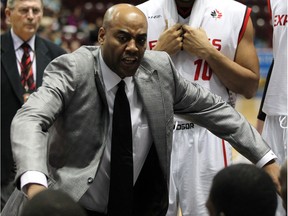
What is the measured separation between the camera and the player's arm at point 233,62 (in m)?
4.91

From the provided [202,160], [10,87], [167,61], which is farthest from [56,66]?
[10,87]

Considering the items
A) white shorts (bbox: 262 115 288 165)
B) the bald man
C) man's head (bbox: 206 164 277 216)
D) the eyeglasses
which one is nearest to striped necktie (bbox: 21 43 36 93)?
the eyeglasses

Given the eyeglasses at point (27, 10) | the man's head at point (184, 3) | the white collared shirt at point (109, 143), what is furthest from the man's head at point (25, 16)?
the white collared shirt at point (109, 143)

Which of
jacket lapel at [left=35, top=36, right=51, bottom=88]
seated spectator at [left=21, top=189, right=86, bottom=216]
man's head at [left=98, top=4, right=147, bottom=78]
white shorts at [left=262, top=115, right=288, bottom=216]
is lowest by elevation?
jacket lapel at [left=35, top=36, right=51, bottom=88]

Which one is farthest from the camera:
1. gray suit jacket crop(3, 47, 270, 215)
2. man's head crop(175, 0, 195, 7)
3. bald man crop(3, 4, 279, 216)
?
man's head crop(175, 0, 195, 7)

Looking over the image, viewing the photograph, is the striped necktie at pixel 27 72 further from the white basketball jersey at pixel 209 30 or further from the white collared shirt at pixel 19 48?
the white basketball jersey at pixel 209 30

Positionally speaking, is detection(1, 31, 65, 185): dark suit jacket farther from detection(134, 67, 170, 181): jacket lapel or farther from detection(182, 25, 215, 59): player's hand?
detection(134, 67, 170, 181): jacket lapel

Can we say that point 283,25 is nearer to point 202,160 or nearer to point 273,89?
point 273,89

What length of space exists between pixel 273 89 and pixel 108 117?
143 cm

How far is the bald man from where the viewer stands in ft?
12.8

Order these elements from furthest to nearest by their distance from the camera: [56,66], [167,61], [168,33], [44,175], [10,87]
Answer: [10,87], [168,33], [167,61], [56,66], [44,175]

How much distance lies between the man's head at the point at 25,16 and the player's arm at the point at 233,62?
71.8 inches

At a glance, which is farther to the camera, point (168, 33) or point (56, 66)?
point (168, 33)

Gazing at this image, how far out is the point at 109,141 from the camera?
3982mm
